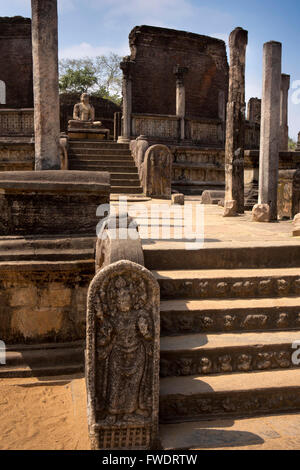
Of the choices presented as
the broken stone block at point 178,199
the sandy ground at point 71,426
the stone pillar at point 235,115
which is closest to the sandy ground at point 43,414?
the sandy ground at point 71,426

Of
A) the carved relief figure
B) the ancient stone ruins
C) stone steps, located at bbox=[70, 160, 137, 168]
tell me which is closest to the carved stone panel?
stone steps, located at bbox=[70, 160, 137, 168]

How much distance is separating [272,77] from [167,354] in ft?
17.1

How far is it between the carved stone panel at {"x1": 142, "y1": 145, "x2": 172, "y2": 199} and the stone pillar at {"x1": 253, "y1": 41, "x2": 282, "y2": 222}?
407 centimetres

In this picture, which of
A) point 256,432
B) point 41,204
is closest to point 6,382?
point 41,204

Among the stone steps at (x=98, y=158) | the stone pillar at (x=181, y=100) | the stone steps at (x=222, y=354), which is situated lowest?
the stone steps at (x=222, y=354)

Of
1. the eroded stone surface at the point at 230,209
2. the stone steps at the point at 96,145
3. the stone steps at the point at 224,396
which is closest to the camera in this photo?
the stone steps at the point at 224,396

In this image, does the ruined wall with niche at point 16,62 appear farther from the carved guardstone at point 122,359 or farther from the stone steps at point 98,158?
the carved guardstone at point 122,359

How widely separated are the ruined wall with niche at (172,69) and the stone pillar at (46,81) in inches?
706

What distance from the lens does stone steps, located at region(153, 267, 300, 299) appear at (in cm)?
347

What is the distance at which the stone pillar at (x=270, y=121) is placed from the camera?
6570 millimetres

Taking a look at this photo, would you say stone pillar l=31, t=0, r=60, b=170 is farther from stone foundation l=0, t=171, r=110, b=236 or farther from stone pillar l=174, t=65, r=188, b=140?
stone pillar l=174, t=65, r=188, b=140
